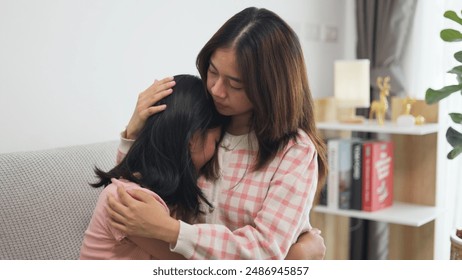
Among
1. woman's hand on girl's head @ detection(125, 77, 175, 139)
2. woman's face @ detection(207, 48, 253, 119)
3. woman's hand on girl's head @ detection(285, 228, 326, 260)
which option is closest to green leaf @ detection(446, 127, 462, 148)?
woman's hand on girl's head @ detection(285, 228, 326, 260)

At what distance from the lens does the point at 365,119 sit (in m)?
2.86

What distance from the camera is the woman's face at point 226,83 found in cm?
120

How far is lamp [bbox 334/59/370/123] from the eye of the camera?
2545 millimetres

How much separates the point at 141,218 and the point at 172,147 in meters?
0.17

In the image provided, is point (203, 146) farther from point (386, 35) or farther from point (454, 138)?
point (386, 35)

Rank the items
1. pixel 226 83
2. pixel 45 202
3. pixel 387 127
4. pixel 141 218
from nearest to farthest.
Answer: pixel 141 218 → pixel 226 83 → pixel 45 202 → pixel 387 127

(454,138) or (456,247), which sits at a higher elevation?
(454,138)

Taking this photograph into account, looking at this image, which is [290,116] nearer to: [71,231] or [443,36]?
[71,231]

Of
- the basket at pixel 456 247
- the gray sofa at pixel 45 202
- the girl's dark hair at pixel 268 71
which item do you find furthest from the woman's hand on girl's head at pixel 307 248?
the basket at pixel 456 247

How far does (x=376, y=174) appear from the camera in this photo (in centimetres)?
249

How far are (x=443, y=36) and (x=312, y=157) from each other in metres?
0.87

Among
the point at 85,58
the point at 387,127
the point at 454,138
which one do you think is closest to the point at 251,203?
the point at 85,58

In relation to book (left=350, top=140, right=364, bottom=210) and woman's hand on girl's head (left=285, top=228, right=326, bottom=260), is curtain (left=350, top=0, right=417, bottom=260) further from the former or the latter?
woman's hand on girl's head (left=285, top=228, right=326, bottom=260)

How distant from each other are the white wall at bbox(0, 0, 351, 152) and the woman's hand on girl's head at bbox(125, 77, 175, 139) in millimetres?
502
